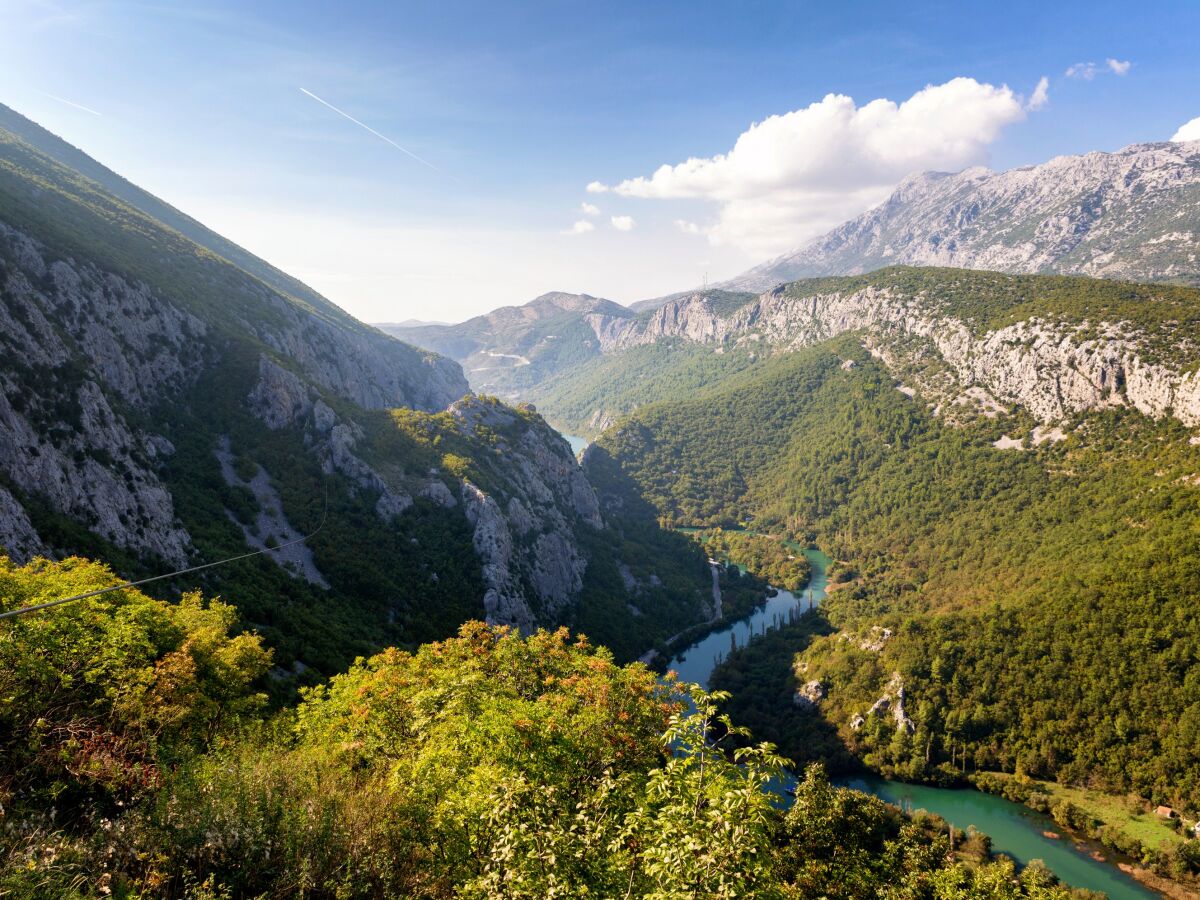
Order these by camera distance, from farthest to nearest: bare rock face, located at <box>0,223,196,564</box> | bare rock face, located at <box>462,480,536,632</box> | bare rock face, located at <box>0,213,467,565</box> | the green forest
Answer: bare rock face, located at <box>462,480,536,632</box>, bare rock face, located at <box>0,213,467,565</box>, bare rock face, located at <box>0,223,196,564</box>, the green forest

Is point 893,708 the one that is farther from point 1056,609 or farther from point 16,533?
point 16,533

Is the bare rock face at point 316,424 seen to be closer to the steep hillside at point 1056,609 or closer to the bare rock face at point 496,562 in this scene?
the bare rock face at point 496,562

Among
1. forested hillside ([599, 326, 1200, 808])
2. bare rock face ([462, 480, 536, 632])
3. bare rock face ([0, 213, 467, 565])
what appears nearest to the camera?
bare rock face ([0, 213, 467, 565])

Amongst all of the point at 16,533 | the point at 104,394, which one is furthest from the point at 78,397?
the point at 16,533

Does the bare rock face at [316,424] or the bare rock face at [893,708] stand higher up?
the bare rock face at [316,424]

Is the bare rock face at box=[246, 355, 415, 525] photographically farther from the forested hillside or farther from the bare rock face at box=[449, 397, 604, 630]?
the forested hillside

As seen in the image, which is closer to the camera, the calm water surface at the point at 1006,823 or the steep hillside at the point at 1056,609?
the calm water surface at the point at 1006,823

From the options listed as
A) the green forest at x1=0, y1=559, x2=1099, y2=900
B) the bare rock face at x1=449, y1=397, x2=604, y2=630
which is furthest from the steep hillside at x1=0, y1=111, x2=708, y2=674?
the green forest at x1=0, y1=559, x2=1099, y2=900

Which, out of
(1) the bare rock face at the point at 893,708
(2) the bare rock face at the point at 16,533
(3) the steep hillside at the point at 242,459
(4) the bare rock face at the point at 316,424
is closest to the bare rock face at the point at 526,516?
(3) the steep hillside at the point at 242,459

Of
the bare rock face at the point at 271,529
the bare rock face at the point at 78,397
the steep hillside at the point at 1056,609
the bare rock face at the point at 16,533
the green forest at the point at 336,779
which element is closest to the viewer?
the green forest at the point at 336,779
